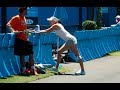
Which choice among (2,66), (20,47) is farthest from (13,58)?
(2,66)

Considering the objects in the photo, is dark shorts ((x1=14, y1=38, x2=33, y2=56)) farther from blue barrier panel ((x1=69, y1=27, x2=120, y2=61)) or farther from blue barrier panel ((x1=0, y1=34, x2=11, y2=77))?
blue barrier panel ((x1=69, y1=27, x2=120, y2=61))

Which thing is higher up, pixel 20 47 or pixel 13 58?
pixel 20 47

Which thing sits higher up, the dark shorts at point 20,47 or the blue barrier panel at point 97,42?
the dark shorts at point 20,47

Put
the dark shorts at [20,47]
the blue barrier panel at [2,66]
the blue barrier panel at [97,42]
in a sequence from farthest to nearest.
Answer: the blue barrier panel at [97,42] < the dark shorts at [20,47] < the blue barrier panel at [2,66]

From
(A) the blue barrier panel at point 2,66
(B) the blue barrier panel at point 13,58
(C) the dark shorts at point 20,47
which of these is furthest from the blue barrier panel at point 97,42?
(A) the blue barrier panel at point 2,66

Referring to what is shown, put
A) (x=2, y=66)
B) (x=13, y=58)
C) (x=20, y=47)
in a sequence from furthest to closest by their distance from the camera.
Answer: (x=13, y=58)
(x=20, y=47)
(x=2, y=66)

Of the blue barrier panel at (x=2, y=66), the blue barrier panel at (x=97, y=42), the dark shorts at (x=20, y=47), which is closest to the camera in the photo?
the blue barrier panel at (x=2, y=66)

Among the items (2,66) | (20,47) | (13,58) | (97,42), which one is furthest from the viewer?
(97,42)

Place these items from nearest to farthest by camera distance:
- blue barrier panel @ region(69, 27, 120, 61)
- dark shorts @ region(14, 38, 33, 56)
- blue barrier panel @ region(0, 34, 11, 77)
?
blue barrier panel @ region(0, 34, 11, 77)
dark shorts @ region(14, 38, 33, 56)
blue barrier panel @ region(69, 27, 120, 61)

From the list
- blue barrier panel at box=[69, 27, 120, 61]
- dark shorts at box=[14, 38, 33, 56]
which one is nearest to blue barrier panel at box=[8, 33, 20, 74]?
dark shorts at box=[14, 38, 33, 56]

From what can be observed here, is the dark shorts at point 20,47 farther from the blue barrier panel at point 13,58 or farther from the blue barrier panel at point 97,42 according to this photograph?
the blue barrier panel at point 97,42

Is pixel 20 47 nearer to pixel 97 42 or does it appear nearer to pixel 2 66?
pixel 2 66
